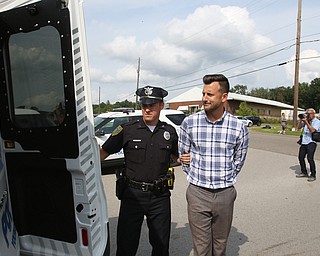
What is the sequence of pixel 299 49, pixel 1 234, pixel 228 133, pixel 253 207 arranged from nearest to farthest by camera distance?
pixel 1 234, pixel 228 133, pixel 253 207, pixel 299 49

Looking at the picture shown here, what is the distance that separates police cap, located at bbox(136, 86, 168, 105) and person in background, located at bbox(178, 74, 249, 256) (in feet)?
1.28

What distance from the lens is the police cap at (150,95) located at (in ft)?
9.24

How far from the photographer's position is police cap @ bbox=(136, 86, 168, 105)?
2816mm

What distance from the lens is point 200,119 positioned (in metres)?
2.81

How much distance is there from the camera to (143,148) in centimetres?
282

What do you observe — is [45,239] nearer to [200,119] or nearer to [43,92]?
[43,92]

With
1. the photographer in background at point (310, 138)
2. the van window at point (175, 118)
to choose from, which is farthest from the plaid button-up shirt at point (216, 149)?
the van window at point (175, 118)

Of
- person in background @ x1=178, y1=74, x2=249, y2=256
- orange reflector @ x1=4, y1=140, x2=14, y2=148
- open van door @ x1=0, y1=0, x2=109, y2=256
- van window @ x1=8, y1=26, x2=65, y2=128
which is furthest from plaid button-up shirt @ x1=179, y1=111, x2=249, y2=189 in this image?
orange reflector @ x1=4, y1=140, x2=14, y2=148

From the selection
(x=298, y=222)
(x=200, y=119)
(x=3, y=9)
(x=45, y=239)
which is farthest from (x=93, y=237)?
(x=298, y=222)

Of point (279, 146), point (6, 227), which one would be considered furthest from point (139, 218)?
point (279, 146)

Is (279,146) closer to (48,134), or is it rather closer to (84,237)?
(84,237)

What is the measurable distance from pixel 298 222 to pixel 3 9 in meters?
4.68

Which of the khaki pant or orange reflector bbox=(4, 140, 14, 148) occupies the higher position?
orange reflector bbox=(4, 140, 14, 148)

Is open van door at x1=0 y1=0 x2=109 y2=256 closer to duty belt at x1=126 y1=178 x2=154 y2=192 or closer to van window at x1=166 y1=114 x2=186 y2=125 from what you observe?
duty belt at x1=126 y1=178 x2=154 y2=192
